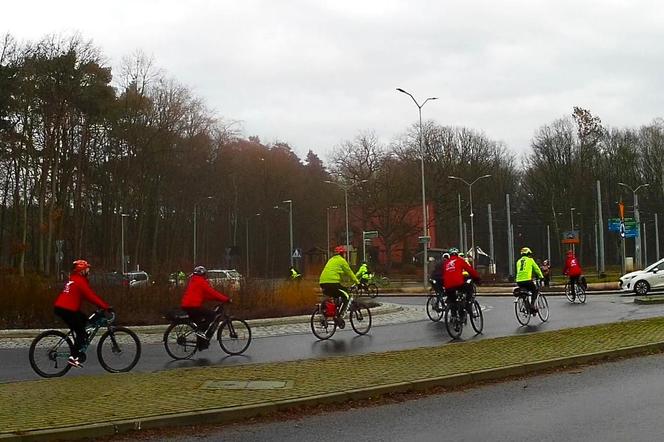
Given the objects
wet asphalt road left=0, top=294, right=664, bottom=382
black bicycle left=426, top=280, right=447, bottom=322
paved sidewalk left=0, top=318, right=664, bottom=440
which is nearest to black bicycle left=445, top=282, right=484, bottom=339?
wet asphalt road left=0, top=294, right=664, bottom=382

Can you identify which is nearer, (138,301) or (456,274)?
(456,274)

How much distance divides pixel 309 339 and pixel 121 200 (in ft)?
147

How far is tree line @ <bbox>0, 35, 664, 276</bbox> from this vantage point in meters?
47.4

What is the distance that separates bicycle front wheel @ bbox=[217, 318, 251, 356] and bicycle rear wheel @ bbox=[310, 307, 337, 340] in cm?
267

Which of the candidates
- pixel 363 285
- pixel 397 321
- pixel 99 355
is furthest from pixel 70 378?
pixel 363 285

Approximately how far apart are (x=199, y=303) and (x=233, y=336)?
94cm

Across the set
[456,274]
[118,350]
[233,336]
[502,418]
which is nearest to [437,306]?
[456,274]

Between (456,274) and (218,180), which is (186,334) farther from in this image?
(218,180)

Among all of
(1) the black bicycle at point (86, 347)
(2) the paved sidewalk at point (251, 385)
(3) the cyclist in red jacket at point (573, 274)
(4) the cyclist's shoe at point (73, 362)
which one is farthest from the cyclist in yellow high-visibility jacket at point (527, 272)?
(4) the cyclist's shoe at point (73, 362)

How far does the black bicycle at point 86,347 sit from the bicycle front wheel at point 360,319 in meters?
6.06

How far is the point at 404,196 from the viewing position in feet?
231

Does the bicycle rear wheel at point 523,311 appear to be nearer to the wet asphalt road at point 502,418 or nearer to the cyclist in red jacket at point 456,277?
the cyclist in red jacket at point 456,277

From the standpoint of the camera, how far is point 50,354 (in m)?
11.7

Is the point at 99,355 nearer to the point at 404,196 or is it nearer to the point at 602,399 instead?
the point at 602,399
